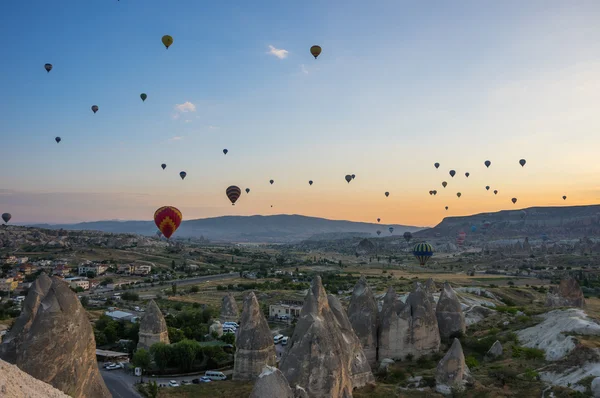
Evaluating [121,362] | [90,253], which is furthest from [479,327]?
[90,253]

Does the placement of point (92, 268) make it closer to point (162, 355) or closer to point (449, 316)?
point (162, 355)

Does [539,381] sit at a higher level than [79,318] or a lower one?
lower

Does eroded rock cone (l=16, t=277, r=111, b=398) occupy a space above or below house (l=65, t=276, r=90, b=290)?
above

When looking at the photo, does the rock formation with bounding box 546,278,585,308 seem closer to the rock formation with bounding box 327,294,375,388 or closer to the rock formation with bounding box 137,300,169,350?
the rock formation with bounding box 327,294,375,388

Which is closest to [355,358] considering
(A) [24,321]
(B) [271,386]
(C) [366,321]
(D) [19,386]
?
(C) [366,321]

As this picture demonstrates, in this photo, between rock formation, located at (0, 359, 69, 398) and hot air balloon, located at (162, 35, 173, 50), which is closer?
rock formation, located at (0, 359, 69, 398)

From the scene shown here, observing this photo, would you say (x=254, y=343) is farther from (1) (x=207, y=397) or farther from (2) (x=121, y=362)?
(2) (x=121, y=362)

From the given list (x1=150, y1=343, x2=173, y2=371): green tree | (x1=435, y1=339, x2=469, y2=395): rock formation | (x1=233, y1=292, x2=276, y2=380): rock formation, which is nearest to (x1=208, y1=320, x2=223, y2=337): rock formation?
Result: (x1=150, y1=343, x2=173, y2=371): green tree
